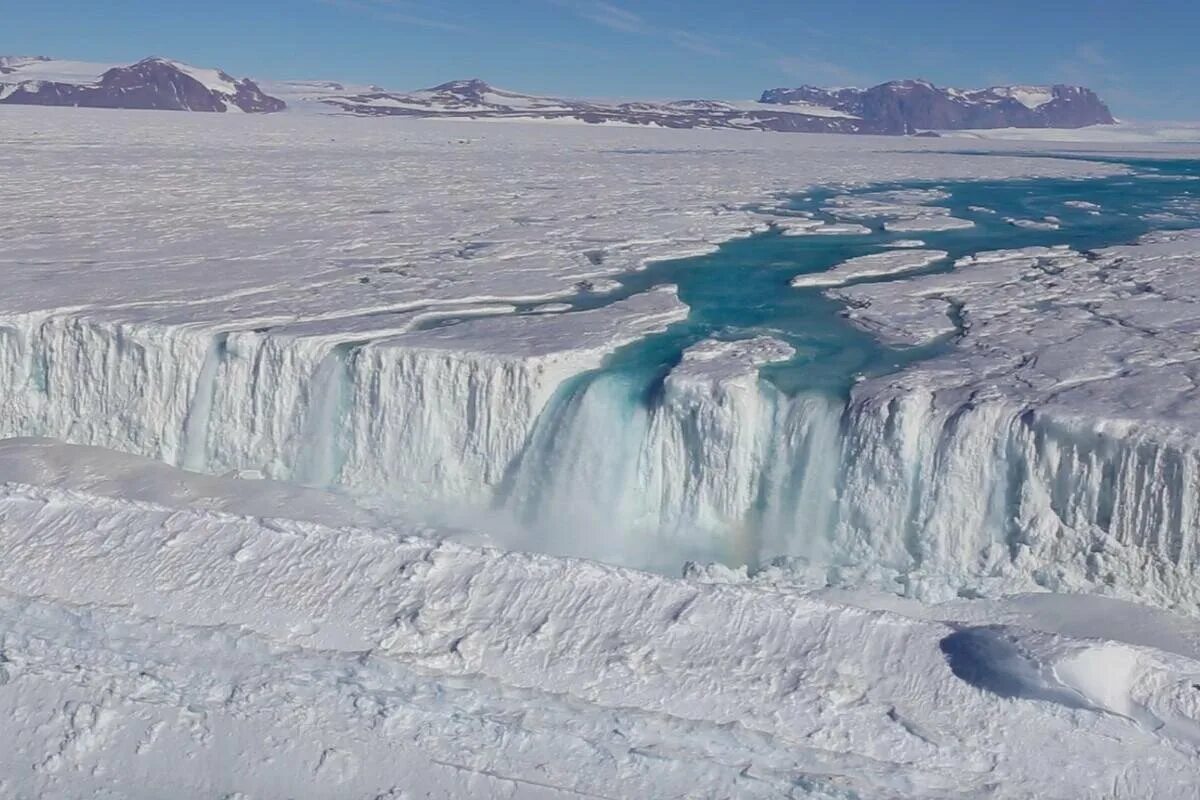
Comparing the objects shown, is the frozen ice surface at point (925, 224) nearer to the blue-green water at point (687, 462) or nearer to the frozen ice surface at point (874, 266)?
the frozen ice surface at point (874, 266)

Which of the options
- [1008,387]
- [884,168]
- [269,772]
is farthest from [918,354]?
[884,168]

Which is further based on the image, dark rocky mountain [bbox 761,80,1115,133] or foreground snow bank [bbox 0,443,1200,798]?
dark rocky mountain [bbox 761,80,1115,133]

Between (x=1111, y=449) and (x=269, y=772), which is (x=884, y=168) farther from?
(x=269, y=772)

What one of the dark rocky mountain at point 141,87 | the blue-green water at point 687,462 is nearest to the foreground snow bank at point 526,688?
the blue-green water at point 687,462

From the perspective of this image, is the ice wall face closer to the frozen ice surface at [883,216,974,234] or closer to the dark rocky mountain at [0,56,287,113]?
the frozen ice surface at [883,216,974,234]

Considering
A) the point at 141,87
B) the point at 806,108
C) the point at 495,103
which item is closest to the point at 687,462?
the point at 495,103

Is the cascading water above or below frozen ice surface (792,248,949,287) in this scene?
below

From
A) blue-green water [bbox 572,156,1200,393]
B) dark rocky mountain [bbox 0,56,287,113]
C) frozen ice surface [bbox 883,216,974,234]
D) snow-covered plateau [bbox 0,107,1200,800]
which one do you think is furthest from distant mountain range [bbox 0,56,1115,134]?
snow-covered plateau [bbox 0,107,1200,800]
